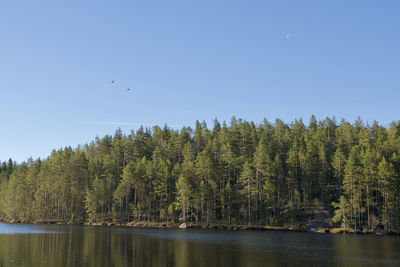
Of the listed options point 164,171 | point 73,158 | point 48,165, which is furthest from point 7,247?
point 48,165

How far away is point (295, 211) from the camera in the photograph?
324 ft

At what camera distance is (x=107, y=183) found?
12788 cm

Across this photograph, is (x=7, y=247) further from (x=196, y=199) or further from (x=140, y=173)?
(x=140, y=173)

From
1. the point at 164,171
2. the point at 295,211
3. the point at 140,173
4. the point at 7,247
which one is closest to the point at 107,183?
the point at 140,173

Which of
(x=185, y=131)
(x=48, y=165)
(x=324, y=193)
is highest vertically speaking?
(x=185, y=131)

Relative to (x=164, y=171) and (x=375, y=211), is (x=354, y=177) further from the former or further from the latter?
(x=164, y=171)

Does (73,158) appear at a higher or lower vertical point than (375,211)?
higher

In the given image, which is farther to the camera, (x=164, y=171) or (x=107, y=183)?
(x=107, y=183)

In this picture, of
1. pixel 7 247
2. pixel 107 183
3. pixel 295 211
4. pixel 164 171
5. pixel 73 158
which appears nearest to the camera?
pixel 7 247

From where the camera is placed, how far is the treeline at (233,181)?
299 feet

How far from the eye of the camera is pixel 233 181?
391 feet

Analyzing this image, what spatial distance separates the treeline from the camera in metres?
91.1

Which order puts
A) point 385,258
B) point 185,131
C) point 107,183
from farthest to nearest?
point 185,131 < point 107,183 < point 385,258

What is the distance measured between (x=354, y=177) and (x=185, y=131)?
7507cm
